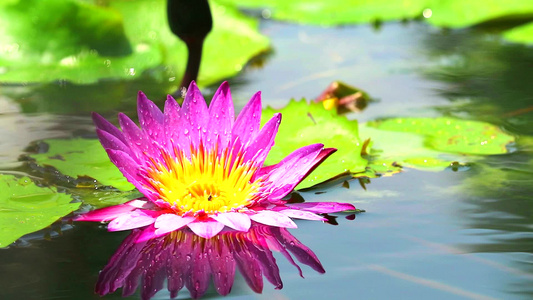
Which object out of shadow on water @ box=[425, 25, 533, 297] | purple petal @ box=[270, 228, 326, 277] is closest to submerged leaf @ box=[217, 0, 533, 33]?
shadow on water @ box=[425, 25, 533, 297]

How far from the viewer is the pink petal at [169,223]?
46.4 inches

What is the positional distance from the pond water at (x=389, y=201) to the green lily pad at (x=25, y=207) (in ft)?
0.08

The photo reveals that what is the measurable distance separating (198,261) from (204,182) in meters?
0.20

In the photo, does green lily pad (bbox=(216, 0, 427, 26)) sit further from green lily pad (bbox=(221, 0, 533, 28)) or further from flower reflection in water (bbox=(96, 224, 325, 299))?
flower reflection in water (bbox=(96, 224, 325, 299))

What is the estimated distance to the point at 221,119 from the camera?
1396 millimetres

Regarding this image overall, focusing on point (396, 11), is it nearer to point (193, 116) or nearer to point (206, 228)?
point (193, 116)

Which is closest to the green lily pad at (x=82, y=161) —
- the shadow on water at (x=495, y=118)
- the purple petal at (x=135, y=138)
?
the purple petal at (x=135, y=138)

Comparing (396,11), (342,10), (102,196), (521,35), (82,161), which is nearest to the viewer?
(102,196)

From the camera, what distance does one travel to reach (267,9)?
3957mm

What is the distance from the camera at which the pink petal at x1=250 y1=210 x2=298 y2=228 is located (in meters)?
1.20

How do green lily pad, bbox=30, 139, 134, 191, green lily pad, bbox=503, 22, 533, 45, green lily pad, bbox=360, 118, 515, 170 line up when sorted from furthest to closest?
1. green lily pad, bbox=503, 22, 533, 45
2. green lily pad, bbox=360, 118, 515, 170
3. green lily pad, bbox=30, 139, 134, 191

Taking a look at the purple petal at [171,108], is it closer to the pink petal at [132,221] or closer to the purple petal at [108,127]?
the purple petal at [108,127]

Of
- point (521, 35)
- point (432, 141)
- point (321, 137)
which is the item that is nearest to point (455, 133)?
point (432, 141)

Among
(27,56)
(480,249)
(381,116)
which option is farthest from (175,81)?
(480,249)
